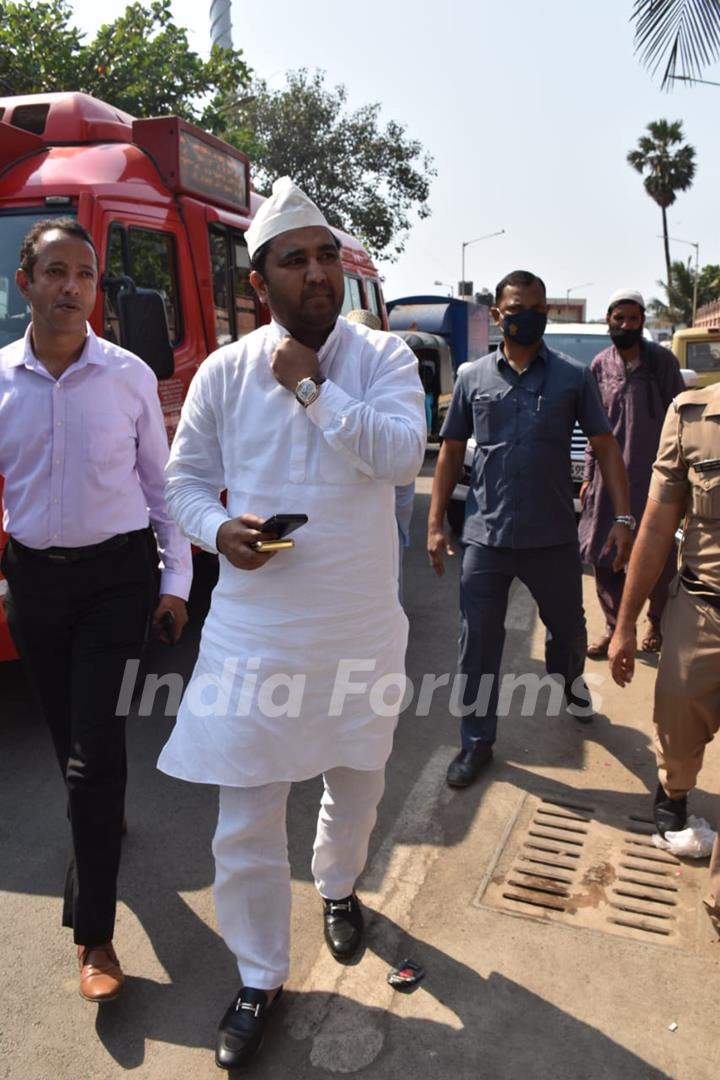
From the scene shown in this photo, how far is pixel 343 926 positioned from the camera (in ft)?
9.60

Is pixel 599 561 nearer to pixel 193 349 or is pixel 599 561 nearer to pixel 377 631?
pixel 193 349

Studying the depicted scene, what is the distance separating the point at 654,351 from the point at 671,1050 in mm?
3750

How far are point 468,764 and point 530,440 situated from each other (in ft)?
4.52

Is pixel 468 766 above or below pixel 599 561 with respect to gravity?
below

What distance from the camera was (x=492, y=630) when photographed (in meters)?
4.10

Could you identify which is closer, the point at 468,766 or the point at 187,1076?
the point at 187,1076

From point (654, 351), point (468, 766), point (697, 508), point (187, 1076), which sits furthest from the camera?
point (654, 351)

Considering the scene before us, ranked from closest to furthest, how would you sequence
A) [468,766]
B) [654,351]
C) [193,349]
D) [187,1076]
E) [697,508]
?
[187,1076]
[697,508]
[468,766]
[654,351]
[193,349]

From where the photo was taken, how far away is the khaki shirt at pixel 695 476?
2.99 metres

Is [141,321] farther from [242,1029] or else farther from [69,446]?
[242,1029]

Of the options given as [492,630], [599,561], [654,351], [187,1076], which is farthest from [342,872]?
[654,351]

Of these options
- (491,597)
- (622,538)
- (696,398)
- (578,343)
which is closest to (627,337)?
(622,538)

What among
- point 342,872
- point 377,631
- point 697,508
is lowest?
point 342,872

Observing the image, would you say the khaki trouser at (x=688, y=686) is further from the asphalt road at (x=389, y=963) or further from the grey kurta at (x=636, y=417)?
the grey kurta at (x=636, y=417)
